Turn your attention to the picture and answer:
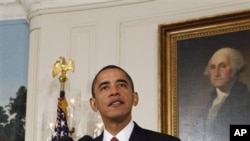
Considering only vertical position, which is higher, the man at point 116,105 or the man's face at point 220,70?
the man's face at point 220,70

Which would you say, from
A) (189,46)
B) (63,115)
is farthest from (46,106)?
(189,46)

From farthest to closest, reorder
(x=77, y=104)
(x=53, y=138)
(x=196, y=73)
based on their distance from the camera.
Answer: (x=77, y=104)
(x=196, y=73)
(x=53, y=138)

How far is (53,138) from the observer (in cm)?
366

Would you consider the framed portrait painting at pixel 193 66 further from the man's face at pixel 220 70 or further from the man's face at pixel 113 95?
the man's face at pixel 113 95

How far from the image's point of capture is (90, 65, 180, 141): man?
6.93 ft

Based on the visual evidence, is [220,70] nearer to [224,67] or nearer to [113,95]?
[224,67]

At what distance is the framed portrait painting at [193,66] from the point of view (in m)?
3.76

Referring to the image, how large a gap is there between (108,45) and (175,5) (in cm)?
62

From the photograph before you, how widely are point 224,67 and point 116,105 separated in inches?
72.2

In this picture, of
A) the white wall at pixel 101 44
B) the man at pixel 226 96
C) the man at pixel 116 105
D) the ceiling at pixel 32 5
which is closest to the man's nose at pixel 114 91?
the man at pixel 116 105

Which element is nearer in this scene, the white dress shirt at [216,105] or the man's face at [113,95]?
the man's face at [113,95]

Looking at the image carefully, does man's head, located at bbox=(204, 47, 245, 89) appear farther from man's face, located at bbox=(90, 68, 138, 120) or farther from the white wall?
man's face, located at bbox=(90, 68, 138, 120)

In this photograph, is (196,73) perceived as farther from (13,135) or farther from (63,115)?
Answer: (13,135)

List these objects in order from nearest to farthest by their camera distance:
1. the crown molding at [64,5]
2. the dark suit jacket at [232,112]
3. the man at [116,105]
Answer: the man at [116,105] → the dark suit jacket at [232,112] → the crown molding at [64,5]
